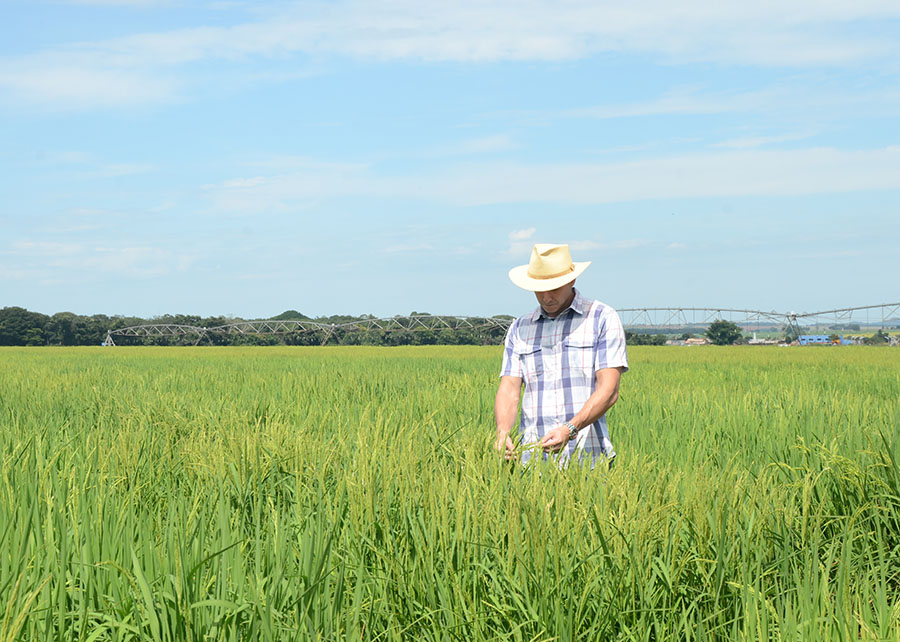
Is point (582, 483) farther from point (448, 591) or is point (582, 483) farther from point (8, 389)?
point (8, 389)

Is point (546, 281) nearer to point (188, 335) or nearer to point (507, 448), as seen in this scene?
point (507, 448)

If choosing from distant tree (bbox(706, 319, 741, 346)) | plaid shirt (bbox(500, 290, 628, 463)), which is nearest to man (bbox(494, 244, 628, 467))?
plaid shirt (bbox(500, 290, 628, 463))

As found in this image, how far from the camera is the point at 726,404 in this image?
22.8 feet

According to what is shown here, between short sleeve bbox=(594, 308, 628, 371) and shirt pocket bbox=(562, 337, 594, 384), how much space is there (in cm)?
4

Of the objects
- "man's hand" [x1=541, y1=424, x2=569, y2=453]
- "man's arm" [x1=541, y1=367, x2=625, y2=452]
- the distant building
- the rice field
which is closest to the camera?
the rice field

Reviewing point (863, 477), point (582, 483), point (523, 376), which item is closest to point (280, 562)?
A: point (582, 483)

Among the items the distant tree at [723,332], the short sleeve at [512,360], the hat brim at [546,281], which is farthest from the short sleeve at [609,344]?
the distant tree at [723,332]

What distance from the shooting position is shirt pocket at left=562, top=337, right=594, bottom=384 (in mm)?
3799

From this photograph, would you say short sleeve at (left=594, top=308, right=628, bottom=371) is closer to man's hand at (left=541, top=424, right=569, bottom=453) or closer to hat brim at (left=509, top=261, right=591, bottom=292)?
hat brim at (left=509, top=261, right=591, bottom=292)

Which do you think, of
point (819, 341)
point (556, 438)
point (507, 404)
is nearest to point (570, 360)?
point (507, 404)

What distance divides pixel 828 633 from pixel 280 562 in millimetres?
1496

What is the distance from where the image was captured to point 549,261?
146 inches

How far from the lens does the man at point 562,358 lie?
3703 mm

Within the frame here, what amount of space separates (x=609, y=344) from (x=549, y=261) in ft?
1.72
